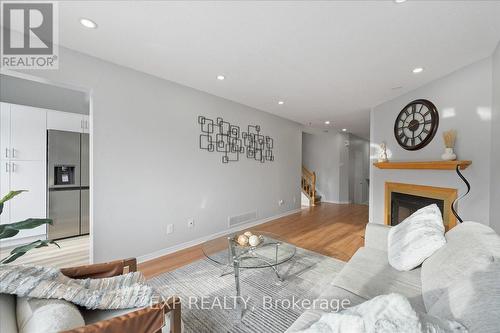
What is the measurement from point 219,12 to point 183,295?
2.48m

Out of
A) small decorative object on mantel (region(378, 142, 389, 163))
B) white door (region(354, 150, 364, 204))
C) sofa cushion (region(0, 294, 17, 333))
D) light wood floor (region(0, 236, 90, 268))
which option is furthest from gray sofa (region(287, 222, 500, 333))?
white door (region(354, 150, 364, 204))

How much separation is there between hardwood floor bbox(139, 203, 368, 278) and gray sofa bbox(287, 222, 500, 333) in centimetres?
134

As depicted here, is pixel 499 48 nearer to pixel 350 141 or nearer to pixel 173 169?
pixel 173 169

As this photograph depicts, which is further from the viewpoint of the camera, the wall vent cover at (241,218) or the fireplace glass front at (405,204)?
the wall vent cover at (241,218)

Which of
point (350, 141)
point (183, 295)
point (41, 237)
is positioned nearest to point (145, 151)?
point (183, 295)

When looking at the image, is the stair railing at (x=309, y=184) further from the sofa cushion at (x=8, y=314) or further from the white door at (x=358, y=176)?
the sofa cushion at (x=8, y=314)

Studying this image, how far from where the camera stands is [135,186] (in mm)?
2695

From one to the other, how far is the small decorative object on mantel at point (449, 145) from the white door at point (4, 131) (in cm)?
602

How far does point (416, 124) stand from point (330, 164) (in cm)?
416

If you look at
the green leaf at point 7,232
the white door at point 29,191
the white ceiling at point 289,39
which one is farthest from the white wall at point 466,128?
the white door at point 29,191

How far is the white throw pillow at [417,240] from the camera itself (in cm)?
149

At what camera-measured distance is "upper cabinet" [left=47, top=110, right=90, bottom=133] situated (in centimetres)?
343

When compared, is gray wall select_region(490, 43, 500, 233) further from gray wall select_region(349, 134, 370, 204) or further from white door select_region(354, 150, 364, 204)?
white door select_region(354, 150, 364, 204)

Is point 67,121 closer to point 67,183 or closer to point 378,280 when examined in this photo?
point 67,183
